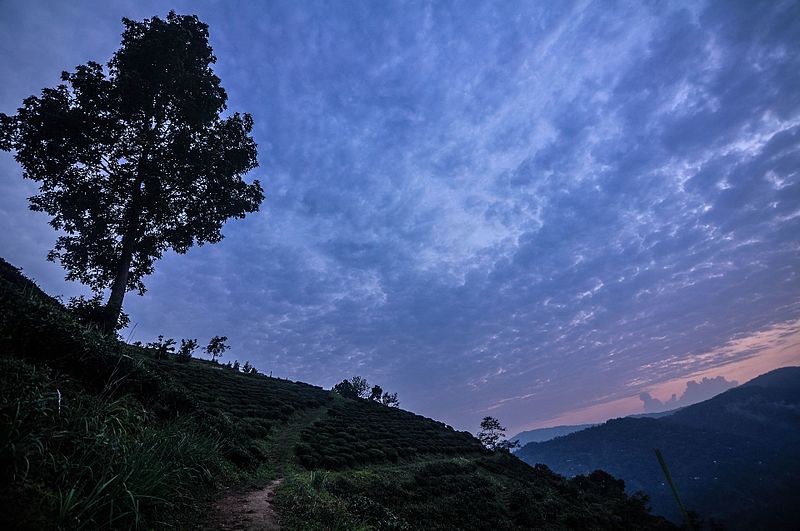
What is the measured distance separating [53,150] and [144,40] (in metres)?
7.88

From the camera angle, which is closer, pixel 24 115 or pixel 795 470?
pixel 24 115

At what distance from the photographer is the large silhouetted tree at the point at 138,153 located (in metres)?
16.5

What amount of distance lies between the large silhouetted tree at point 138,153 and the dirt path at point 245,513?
491 inches

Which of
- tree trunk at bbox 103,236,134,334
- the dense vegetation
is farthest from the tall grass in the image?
tree trunk at bbox 103,236,134,334

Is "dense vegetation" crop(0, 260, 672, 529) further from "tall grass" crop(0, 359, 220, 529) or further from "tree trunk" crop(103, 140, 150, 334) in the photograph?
"tree trunk" crop(103, 140, 150, 334)

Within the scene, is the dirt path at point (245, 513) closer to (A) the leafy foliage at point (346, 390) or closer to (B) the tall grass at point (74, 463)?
(B) the tall grass at point (74, 463)

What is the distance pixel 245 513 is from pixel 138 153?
19173 mm

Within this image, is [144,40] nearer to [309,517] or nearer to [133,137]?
[133,137]

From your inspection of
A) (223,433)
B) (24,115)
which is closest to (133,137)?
(24,115)

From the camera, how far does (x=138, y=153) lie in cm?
1820

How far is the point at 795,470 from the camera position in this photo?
167 metres

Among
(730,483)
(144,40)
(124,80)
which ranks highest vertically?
(144,40)

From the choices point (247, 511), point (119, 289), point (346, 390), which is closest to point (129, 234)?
point (119, 289)

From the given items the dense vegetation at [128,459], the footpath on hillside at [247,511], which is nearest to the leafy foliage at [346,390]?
the dense vegetation at [128,459]
